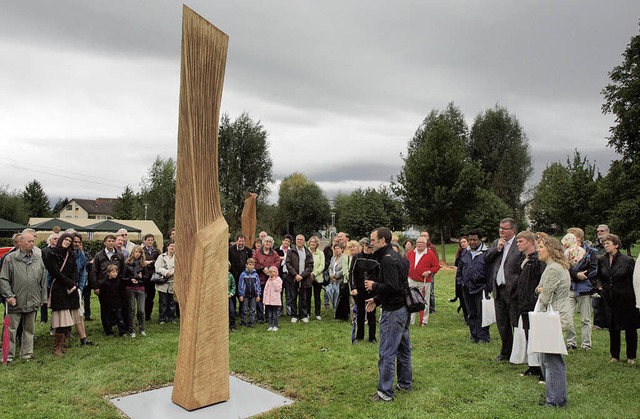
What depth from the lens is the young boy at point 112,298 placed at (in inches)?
322

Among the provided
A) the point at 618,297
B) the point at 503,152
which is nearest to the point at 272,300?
the point at 618,297

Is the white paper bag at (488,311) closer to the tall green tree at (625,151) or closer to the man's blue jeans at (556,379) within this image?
the man's blue jeans at (556,379)

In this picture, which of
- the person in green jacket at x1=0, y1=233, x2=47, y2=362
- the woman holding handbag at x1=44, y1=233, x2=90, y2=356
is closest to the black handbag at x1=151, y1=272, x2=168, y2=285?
the woman holding handbag at x1=44, y1=233, x2=90, y2=356

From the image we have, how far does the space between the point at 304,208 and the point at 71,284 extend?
44.2m

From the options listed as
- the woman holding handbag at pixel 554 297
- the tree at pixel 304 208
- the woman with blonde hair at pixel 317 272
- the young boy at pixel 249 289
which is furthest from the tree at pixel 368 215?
the woman holding handbag at pixel 554 297

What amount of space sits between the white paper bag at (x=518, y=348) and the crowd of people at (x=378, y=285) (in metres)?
0.13

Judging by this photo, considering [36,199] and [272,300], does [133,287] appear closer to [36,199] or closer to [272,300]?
[272,300]

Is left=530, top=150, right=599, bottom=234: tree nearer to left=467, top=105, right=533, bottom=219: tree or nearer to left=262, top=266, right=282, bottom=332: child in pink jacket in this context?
left=467, top=105, right=533, bottom=219: tree

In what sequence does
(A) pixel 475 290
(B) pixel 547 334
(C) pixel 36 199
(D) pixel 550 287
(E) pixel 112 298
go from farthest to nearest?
1. (C) pixel 36 199
2. (E) pixel 112 298
3. (A) pixel 475 290
4. (D) pixel 550 287
5. (B) pixel 547 334

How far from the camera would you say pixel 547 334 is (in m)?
4.80

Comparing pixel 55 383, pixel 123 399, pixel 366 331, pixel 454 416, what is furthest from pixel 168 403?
pixel 366 331

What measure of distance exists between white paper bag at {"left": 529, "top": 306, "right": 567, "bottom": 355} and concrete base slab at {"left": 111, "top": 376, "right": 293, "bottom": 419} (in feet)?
8.78

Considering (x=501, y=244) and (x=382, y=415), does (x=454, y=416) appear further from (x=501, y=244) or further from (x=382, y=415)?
(x=501, y=244)

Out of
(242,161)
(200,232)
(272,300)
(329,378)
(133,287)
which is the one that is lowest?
(329,378)
